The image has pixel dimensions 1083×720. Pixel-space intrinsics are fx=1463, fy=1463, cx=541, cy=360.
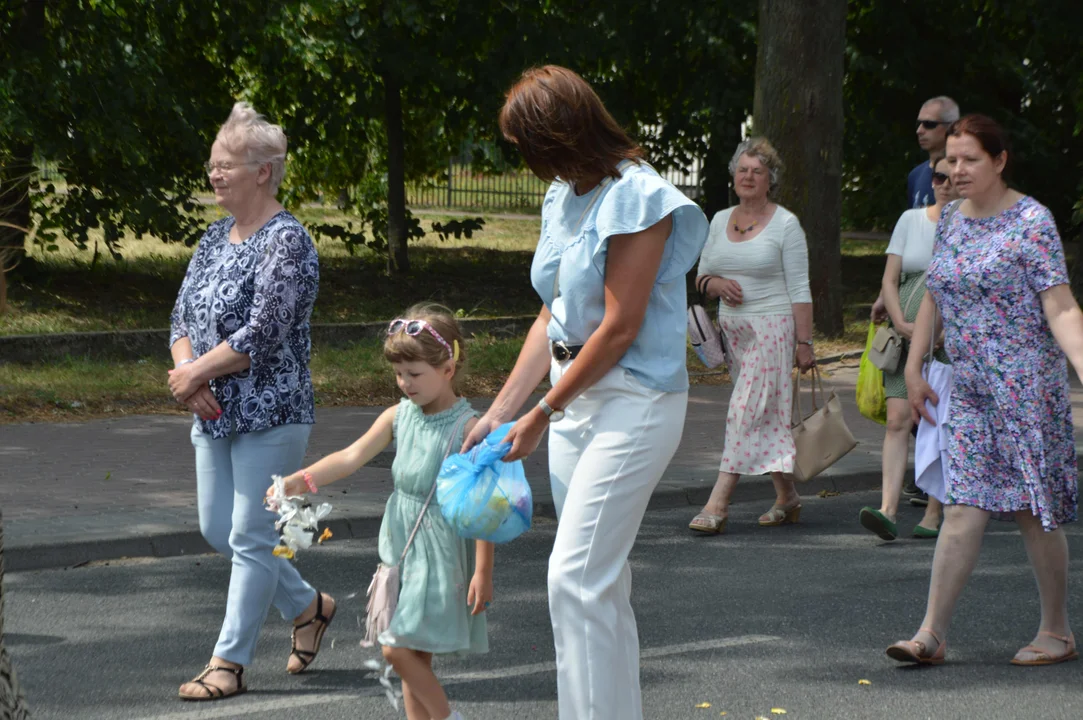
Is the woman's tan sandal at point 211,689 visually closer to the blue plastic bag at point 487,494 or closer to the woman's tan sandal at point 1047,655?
the blue plastic bag at point 487,494

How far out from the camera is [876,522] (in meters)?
7.07

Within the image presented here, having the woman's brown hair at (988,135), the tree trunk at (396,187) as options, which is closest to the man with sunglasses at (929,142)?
the woman's brown hair at (988,135)

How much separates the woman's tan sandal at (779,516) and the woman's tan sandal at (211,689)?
145 inches

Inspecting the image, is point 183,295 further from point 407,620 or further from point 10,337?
point 10,337

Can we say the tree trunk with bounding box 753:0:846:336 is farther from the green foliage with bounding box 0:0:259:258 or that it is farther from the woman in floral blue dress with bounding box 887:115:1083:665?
the woman in floral blue dress with bounding box 887:115:1083:665

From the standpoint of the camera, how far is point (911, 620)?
5.86 metres

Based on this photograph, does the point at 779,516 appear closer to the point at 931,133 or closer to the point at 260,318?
the point at 931,133

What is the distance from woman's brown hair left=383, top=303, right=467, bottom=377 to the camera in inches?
164

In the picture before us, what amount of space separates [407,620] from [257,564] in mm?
937

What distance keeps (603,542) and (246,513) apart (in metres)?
1.61

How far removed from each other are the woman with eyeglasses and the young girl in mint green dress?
3566 mm

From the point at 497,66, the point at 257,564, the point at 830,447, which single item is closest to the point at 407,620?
the point at 257,564

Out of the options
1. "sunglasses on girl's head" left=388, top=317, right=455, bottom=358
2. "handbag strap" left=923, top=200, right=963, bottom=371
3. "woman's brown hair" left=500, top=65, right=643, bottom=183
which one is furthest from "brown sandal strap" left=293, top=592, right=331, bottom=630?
"handbag strap" left=923, top=200, right=963, bottom=371

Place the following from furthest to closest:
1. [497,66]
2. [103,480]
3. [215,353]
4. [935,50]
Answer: [935,50], [497,66], [103,480], [215,353]
